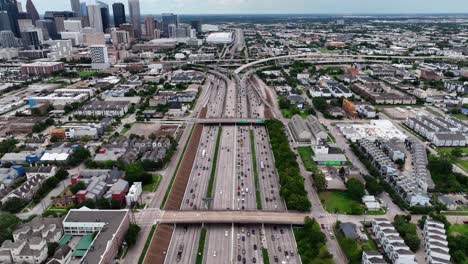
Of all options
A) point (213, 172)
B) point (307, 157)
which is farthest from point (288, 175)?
point (213, 172)

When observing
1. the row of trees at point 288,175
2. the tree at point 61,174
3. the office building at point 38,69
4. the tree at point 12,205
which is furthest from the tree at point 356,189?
the office building at point 38,69

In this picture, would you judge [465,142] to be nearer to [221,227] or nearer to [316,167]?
[316,167]

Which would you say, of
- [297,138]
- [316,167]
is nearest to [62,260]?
[316,167]

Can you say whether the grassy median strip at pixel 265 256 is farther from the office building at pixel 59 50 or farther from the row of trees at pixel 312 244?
the office building at pixel 59 50

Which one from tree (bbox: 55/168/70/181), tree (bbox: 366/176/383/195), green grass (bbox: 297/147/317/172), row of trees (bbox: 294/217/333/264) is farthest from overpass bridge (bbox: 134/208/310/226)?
tree (bbox: 55/168/70/181)

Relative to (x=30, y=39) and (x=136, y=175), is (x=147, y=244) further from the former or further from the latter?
(x=30, y=39)

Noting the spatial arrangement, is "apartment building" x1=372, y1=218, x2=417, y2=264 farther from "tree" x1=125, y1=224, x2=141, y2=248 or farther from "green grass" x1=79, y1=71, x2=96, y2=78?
"green grass" x1=79, y1=71, x2=96, y2=78
